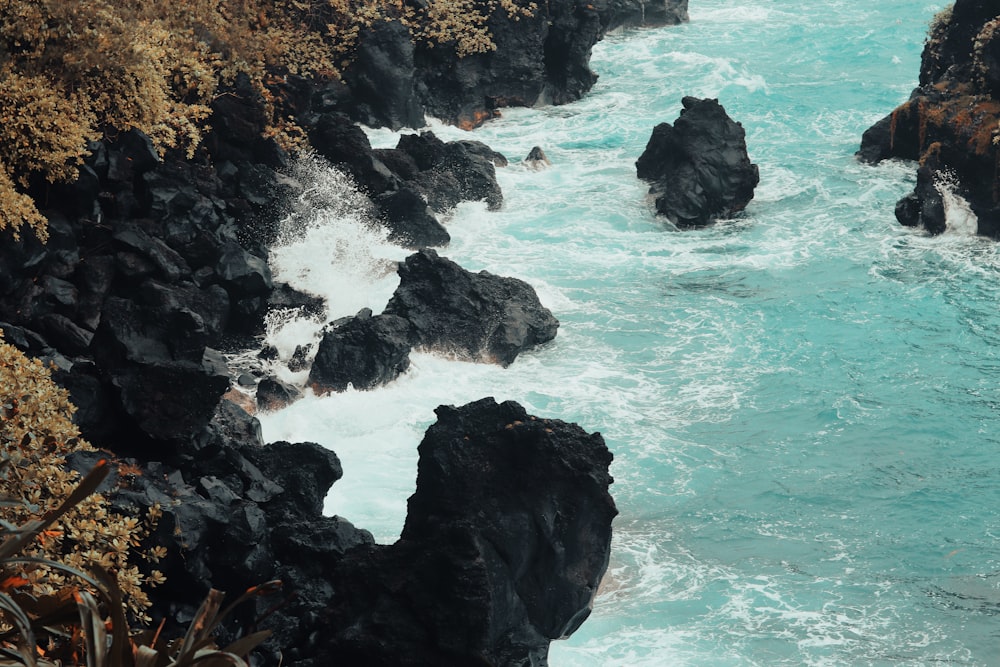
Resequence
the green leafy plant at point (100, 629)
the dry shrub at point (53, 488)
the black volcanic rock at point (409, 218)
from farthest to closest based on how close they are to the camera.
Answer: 1. the black volcanic rock at point (409, 218)
2. the dry shrub at point (53, 488)
3. the green leafy plant at point (100, 629)

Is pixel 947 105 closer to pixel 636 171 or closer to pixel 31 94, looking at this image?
pixel 636 171

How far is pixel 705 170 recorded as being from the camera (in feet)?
94.5

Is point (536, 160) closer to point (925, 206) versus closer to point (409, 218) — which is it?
point (409, 218)

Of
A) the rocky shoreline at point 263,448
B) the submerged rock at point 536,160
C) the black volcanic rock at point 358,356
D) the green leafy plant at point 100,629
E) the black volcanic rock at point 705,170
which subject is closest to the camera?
the green leafy plant at point 100,629

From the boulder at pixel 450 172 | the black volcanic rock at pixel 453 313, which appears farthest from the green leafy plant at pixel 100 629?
the boulder at pixel 450 172

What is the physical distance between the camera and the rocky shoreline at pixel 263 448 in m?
12.5

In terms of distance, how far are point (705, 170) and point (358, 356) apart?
12336mm

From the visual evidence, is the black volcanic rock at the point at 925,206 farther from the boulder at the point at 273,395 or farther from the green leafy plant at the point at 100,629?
the green leafy plant at the point at 100,629

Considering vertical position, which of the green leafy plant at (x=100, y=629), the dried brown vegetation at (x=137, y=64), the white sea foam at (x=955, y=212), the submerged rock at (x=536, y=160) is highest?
the dried brown vegetation at (x=137, y=64)

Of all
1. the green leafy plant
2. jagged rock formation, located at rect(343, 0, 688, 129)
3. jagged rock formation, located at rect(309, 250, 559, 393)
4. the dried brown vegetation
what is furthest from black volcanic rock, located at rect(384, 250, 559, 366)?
the green leafy plant

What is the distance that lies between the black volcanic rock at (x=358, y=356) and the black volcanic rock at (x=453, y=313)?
42.7 inches

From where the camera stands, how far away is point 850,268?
2647 cm

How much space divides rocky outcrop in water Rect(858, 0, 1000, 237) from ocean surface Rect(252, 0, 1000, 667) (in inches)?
25.0

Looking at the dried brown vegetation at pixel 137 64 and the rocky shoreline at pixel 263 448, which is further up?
the dried brown vegetation at pixel 137 64
